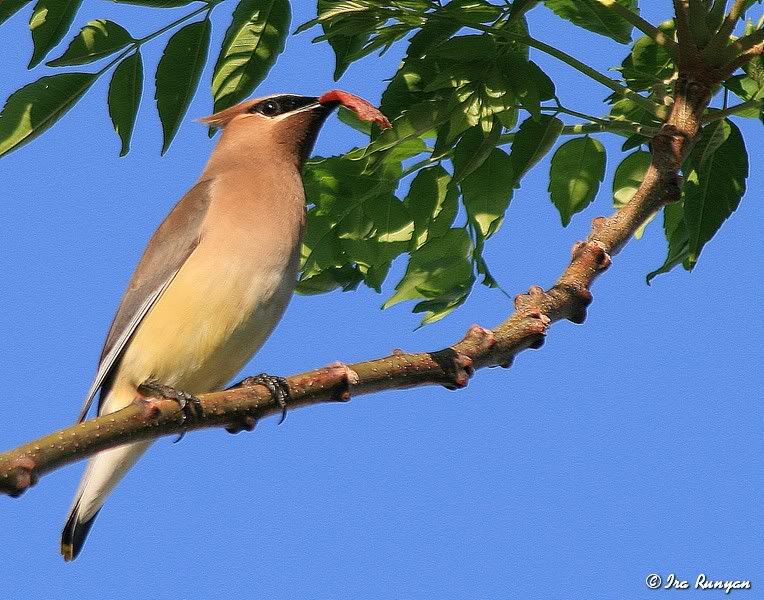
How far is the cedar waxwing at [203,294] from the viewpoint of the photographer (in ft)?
12.5

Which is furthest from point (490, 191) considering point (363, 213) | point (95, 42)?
point (95, 42)

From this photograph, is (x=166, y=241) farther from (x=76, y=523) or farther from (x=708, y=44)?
(x=708, y=44)

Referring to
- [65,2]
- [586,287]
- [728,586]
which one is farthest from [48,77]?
[728,586]

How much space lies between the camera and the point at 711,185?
3.28 m

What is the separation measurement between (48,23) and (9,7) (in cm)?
14

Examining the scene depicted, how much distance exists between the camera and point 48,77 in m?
3.25

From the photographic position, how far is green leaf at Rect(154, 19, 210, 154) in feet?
10.6

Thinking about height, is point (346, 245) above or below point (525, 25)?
below

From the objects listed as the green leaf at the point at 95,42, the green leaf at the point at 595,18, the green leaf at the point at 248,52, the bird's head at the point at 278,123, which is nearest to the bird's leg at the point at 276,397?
the green leaf at the point at 248,52

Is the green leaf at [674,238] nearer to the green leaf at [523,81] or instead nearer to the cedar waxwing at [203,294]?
the green leaf at [523,81]

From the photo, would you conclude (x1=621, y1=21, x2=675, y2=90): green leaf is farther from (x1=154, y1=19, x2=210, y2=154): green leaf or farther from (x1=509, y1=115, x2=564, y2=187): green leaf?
(x1=154, y1=19, x2=210, y2=154): green leaf

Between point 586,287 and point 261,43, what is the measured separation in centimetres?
112

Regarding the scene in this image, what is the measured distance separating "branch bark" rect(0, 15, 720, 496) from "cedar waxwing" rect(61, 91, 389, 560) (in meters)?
0.85

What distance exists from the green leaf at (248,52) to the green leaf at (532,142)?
73 centimetres
